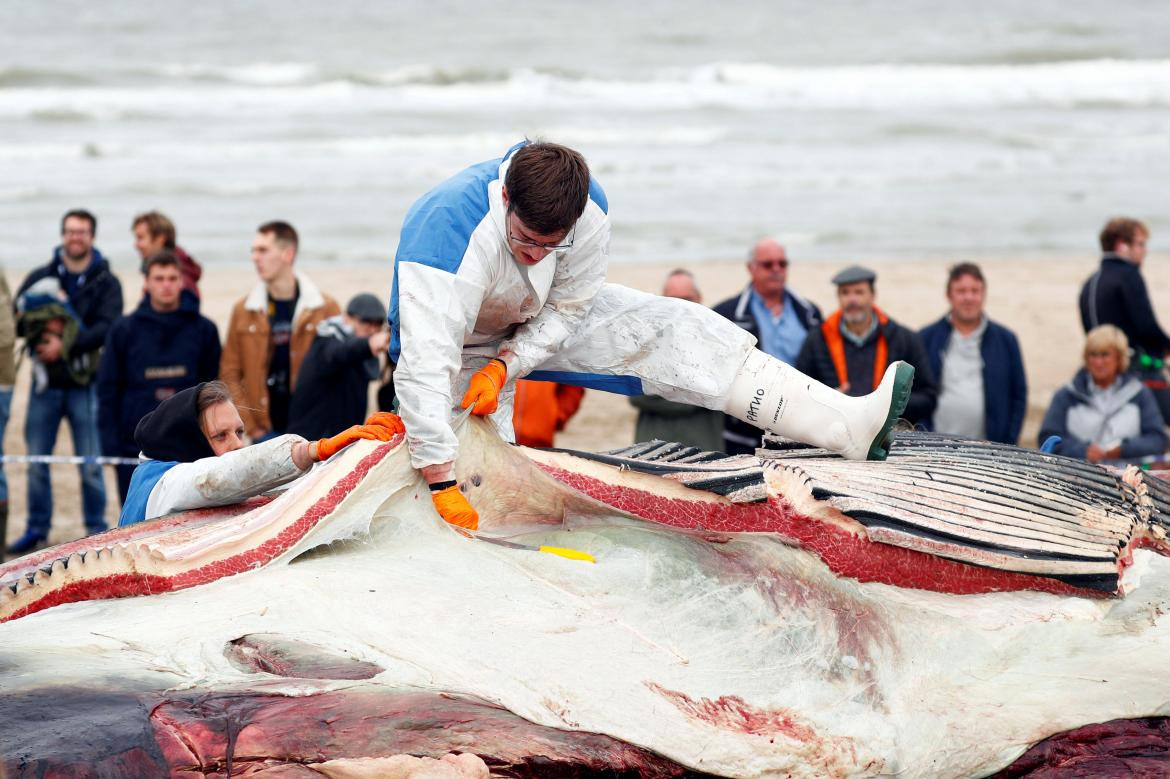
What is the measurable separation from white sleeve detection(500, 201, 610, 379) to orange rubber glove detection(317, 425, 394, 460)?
68 cm

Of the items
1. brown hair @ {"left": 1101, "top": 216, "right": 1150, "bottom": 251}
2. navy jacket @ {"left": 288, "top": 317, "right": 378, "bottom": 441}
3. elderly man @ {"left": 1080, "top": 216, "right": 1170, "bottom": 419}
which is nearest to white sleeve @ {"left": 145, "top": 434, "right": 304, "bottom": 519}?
navy jacket @ {"left": 288, "top": 317, "right": 378, "bottom": 441}

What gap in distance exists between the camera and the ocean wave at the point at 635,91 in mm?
38000

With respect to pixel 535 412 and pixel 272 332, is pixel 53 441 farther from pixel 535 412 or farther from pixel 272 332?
pixel 535 412

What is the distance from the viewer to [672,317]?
651cm

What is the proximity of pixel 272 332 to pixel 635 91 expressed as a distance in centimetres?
3213

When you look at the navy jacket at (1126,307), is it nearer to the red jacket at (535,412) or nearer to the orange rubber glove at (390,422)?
the red jacket at (535,412)

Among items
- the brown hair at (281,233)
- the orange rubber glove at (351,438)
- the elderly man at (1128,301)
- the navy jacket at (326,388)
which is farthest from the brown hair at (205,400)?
the elderly man at (1128,301)

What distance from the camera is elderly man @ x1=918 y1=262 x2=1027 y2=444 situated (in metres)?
10.9

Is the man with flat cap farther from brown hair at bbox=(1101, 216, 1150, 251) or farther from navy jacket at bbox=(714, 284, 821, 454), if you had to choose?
brown hair at bbox=(1101, 216, 1150, 251)

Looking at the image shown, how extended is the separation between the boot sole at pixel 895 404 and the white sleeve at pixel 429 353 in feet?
5.68

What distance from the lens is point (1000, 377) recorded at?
35.7 ft

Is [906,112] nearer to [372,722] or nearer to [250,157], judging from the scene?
[250,157]

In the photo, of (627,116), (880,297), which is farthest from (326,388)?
(627,116)

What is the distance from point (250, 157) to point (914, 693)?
88.7 ft
